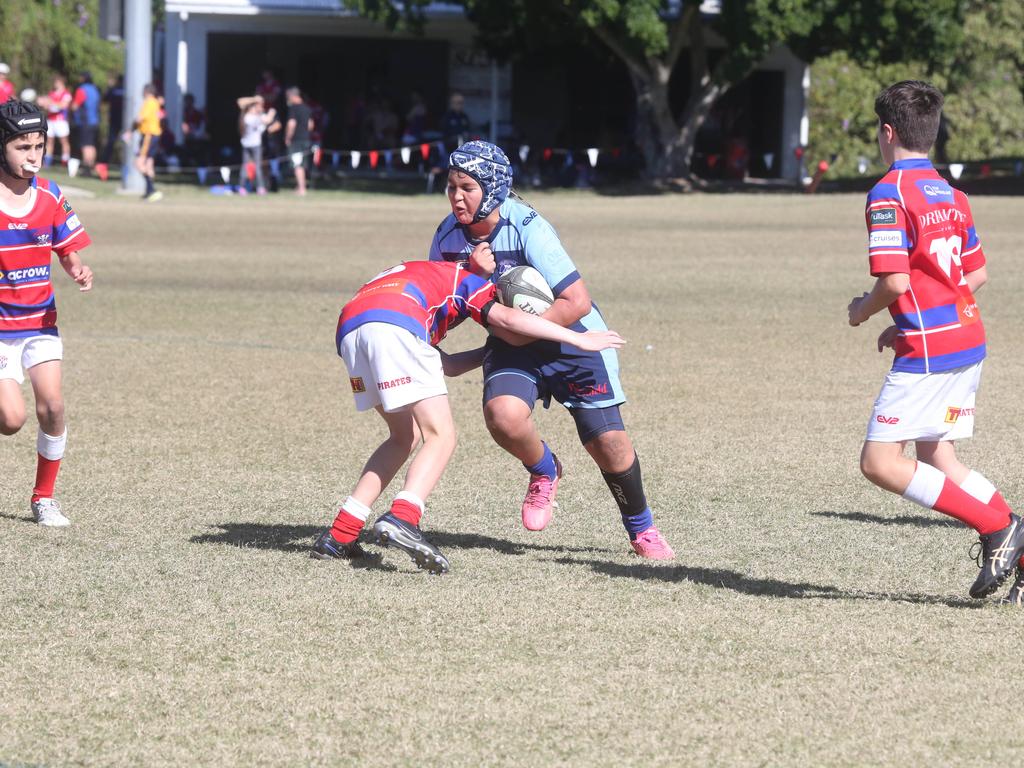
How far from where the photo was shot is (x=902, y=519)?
7.23m

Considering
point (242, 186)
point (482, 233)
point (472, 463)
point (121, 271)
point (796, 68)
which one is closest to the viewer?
point (482, 233)

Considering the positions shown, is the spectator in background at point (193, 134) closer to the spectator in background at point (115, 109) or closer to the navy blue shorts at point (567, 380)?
the spectator in background at point (115, 109)

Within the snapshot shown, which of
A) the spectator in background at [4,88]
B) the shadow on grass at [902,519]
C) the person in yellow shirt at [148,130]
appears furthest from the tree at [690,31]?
the shadow on grass at [902,519]

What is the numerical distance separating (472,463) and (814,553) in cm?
253

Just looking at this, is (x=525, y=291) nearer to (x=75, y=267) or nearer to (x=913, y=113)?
(x=913, y=113)

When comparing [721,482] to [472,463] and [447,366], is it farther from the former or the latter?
[447,366]

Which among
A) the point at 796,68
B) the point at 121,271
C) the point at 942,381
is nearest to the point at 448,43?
the point at 796,68

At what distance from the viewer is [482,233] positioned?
21.0 ft

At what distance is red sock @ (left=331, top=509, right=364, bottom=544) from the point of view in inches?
243

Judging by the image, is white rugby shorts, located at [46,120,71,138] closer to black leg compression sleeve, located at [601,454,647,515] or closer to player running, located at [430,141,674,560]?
→ player running, located at [430,141,674,560]

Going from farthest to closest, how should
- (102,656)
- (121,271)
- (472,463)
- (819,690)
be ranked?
(121,271) → (472,463) → (102,656) → (819,690)

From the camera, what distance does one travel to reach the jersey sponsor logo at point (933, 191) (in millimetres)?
5328

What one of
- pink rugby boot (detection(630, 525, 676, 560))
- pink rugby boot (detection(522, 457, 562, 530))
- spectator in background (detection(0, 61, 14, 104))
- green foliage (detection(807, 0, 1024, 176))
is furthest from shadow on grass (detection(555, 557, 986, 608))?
green foliage (detection(807, 0, 1024, 176))

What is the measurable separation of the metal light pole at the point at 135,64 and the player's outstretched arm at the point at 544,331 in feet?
86.1
